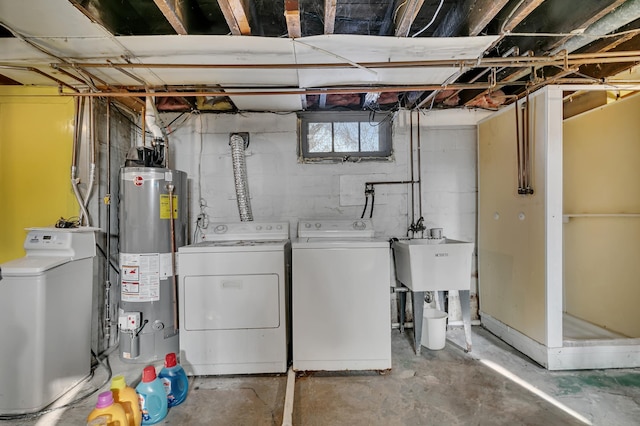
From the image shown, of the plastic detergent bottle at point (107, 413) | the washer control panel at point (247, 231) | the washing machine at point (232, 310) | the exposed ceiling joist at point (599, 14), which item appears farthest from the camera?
the washer control panel at point (247, 231)

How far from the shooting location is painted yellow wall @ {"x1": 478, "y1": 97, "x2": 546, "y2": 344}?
7.22 ft

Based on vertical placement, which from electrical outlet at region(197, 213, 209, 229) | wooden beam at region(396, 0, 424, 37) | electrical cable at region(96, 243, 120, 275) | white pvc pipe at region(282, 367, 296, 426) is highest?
wooden beam at region(396, 0, 424, 37)

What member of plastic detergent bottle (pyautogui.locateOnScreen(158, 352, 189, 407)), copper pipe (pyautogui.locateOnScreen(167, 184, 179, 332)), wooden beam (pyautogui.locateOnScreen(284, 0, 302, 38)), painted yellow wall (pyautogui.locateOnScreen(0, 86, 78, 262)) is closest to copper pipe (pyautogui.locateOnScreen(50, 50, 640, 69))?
wooden beam (pyautogui.locateOnScreen(284, 0, 302, 38))

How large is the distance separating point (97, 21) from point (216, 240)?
1.59m

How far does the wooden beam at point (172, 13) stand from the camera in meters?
1.45

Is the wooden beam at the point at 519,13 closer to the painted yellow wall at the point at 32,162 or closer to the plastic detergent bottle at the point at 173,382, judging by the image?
the plastic detergent bottle at the point at 173,382

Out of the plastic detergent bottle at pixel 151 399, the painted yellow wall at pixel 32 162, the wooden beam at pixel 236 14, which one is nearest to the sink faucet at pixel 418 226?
the wooden beam at pixel 236 14

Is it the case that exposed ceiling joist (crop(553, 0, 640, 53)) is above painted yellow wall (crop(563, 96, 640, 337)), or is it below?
above

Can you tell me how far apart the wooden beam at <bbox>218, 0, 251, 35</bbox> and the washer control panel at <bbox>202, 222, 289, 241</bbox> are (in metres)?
1.46

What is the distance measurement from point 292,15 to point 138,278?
2082 millimetres

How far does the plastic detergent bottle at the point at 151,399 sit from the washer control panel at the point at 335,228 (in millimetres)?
1398

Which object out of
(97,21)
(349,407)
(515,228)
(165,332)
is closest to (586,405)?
Answer: (515,228)

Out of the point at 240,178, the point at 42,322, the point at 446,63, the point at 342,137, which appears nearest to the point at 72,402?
the point at 42,322

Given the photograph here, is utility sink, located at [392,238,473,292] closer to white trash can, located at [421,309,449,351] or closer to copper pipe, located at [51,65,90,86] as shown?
white trash can, located at [421,309,449,351]
